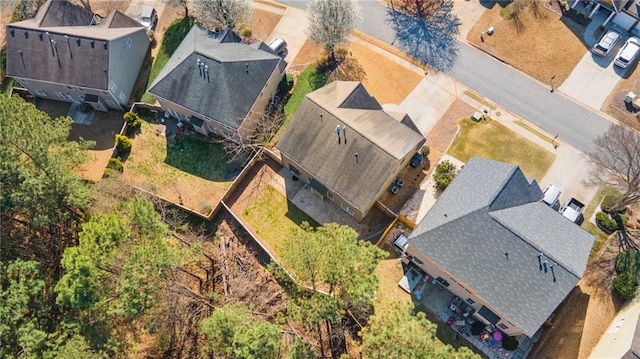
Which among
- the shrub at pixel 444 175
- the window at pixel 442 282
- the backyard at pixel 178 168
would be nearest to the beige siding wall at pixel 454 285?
the window at pixel 442 282

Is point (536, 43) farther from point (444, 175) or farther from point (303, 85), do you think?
point (303, 85)

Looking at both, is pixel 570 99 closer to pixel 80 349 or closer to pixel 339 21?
pixel 339 21

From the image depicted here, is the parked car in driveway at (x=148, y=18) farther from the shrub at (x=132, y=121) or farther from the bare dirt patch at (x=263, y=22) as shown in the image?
the shrub at (x=132, y=121)

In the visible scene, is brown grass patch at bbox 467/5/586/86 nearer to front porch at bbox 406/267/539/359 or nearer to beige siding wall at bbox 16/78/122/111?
front porch at bbox 406/267/539/359

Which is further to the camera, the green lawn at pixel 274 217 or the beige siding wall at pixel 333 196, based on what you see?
the green lawn at pixel 274 217

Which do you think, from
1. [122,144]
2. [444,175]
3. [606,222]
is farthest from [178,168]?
[606,222]

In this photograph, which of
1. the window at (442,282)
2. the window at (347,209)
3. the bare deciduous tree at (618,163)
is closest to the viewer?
the bare deciduous tree at (618,163)
